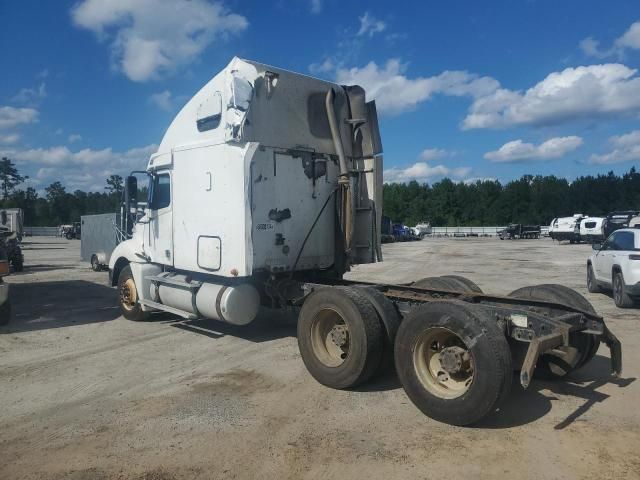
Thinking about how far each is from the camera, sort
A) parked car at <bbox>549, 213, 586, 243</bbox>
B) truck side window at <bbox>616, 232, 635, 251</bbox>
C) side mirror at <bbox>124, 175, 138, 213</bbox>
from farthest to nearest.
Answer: parked car at <bbox>549, 213, 586, 243</bbox>
truck side window at <bbox>616, 232, 635, 251</bbox>
side mirror at <bbox>124, 175, 138, 213</bbox>

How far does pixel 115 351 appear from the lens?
7.69 m

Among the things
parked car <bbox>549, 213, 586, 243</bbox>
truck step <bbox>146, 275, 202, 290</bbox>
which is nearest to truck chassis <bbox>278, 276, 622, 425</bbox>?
truck step <bbox>146, 275, 202, 290</bbox>

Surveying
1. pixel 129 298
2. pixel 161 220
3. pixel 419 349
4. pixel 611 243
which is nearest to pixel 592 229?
pixel 611 243

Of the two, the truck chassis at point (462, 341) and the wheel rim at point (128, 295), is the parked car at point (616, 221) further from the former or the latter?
the wheel rim at point (128, 295)

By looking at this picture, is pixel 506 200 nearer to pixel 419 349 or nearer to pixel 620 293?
pixel 620 293

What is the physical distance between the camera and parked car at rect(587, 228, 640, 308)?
34.5ft

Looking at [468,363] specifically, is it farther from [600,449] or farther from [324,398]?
[324,398]

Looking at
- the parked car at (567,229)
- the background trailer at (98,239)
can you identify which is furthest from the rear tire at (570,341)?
the parked car at (567,229)

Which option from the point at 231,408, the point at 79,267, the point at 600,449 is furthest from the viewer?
the point at 79,267

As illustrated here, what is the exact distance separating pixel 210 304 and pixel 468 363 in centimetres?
407

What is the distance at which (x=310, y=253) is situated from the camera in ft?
26.3

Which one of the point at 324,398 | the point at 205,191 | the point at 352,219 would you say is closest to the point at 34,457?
the point at 324,398

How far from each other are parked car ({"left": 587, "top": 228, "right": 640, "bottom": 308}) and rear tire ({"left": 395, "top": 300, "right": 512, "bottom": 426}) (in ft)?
24.2

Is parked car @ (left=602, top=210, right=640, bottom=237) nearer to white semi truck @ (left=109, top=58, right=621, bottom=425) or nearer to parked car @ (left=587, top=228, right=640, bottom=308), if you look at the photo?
parked car @ (left=587, top=228, right=640, bottom=308)
